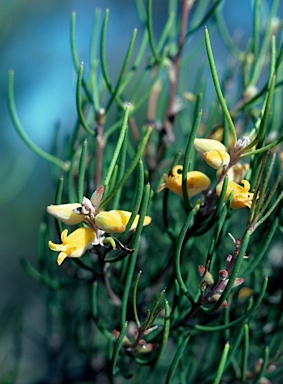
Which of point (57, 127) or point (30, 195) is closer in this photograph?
point (57, 127)

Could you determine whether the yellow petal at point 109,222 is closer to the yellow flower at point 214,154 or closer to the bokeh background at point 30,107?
the yellow flower at point 214,154

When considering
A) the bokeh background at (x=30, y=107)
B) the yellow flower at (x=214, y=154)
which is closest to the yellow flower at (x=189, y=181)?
the yellow flower at (x=214, y=154)

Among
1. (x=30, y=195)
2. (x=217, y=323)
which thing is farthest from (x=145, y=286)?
(x=30, y=195)

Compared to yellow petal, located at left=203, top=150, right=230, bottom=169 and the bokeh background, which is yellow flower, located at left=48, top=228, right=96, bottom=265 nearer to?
yellow petal, located at left=203, top=150, right=230, bottom=169

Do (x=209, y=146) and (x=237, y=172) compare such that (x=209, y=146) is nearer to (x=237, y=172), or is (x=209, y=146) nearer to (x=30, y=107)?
(x=237, y=172)

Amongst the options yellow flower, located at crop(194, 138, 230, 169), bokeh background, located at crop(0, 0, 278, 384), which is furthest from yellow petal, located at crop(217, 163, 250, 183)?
bokeh background, located at crop(0, 0, 278, 384)

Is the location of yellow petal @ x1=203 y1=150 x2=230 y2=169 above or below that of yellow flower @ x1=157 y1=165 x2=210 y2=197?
above

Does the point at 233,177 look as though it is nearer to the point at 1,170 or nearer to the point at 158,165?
the point at 158,165
